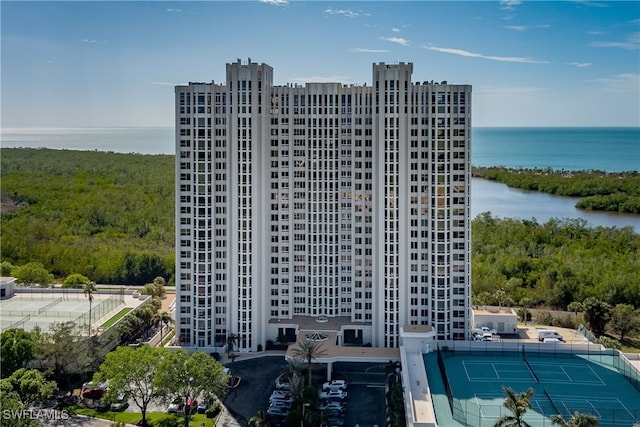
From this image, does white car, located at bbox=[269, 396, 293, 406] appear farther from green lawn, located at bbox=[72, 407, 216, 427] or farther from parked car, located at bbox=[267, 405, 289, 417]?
green lawn, located at bbox=[72, 407, 216, 427]

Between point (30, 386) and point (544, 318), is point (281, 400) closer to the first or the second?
point (30, 386)

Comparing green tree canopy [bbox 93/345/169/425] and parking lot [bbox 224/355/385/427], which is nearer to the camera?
green tree canopy [bbox 93/345/169/425]

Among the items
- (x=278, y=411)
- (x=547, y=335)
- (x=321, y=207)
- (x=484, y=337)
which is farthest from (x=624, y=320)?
(x=278, y=411)

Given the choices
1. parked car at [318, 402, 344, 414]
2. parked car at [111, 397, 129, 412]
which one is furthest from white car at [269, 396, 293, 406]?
parked car at [111, 397, 129, 412]

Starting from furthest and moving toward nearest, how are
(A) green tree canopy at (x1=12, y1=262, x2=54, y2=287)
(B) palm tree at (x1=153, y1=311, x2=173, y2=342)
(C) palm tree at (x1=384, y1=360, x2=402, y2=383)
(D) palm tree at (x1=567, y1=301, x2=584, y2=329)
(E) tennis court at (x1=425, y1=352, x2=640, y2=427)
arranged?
(A) green tree canopy at (x1=12, y1=262, x2=54, y2=287) < (D) palm tree at (x1=567, y1=301, x2=584, y2=329) < (B) palm tree at (x1=153, y1=311, x2=173, y2=342) < (C) palm tree at (x1=384, y1=360, x2=402, y2=383) < (E) tennis court at (x1=425, y1=352, x2=640, y2=427)

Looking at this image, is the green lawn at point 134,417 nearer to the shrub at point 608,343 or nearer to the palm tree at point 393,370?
the palm tree at point 393,370

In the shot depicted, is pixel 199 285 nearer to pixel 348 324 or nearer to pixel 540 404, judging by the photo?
pixel 348 324
